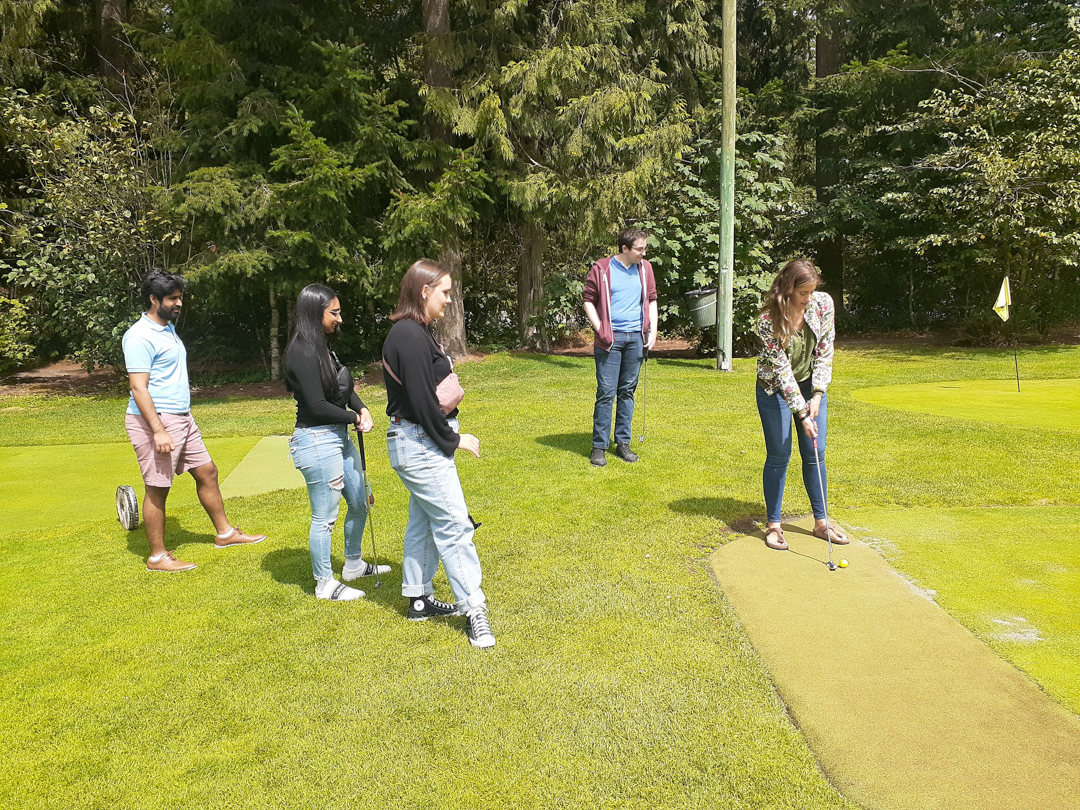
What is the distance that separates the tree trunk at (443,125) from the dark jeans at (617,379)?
752cm

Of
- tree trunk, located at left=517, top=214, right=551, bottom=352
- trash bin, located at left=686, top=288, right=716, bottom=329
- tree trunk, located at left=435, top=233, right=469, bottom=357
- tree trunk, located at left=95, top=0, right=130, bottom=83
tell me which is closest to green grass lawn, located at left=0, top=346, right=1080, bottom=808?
trash bin, located at left=686, top=288, right=716, bottom=329

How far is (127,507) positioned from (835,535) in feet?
15.6

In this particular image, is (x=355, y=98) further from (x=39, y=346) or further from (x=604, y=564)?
(x=604, y=564)

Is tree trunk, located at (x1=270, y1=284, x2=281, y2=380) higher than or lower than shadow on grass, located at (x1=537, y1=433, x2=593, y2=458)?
higher

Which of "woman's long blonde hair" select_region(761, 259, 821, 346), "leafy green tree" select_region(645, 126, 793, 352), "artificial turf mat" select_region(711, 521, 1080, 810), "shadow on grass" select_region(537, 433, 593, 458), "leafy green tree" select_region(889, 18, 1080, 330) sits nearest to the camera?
"artificial turf mat" select_region(711, 521, 1080, 810)

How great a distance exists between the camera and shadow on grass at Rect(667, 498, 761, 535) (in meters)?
5.38

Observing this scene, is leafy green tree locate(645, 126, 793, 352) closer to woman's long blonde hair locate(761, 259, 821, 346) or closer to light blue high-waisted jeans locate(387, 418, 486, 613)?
woman's long blonde hair locate(761, 259, 821, 346)

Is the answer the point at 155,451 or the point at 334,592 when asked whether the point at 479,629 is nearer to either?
the point at 334,592

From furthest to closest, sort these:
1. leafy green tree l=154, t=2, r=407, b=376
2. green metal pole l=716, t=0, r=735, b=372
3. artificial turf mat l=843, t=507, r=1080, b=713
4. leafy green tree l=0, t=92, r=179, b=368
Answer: leafy green tree l=0, t=92, r=179, b=368 → green metal pole l=716, t=0, r=735, b=372 → leafy green tree l=154, t=2, r=407, b=376 → artificial turf mat l=843, t=507, r=1080, b=713

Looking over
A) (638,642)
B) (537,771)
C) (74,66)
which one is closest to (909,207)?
(638,642)

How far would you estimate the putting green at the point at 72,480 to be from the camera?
20.4ft

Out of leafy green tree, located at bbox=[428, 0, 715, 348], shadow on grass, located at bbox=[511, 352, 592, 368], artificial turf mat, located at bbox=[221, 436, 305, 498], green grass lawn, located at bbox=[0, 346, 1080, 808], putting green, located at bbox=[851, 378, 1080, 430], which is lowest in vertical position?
green grass lawn, located at bbox=[0, 346, 1080, 808]

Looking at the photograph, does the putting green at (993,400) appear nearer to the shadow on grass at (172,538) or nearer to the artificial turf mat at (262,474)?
the artificial turf mat at (262,474)

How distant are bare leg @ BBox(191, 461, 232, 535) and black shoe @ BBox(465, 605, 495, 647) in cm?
232
